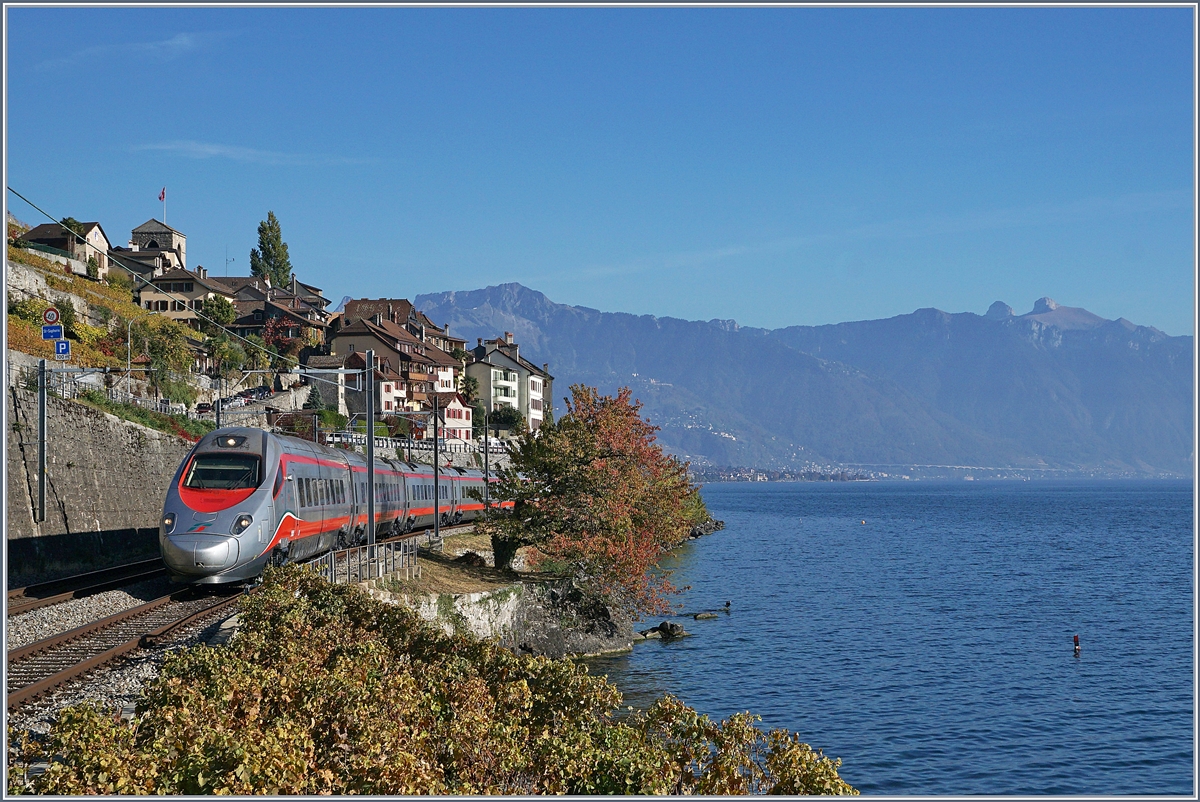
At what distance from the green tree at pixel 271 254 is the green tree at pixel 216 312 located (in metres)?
40.2

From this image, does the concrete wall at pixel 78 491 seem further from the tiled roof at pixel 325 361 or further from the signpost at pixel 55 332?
the tiled roof at pixel 325 361

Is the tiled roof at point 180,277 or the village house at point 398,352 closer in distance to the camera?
the village house at point 398,352

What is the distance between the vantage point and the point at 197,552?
2419 cm

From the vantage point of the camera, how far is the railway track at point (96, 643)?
1648 cm

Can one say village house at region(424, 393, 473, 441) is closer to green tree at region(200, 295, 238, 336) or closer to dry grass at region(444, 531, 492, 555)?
green tree at region(200, 295, 238, 336)

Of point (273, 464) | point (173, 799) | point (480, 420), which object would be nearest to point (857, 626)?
point (273, 464)

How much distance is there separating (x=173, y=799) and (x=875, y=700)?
2890 centimetres

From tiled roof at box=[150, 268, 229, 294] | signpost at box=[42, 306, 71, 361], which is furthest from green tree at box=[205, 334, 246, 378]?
signpost at box=[42, 306, 71, 361]

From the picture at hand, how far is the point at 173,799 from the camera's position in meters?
7.81

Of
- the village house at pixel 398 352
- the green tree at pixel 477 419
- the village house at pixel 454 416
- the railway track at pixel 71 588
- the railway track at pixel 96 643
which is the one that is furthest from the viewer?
the green tree at pixel 477 419

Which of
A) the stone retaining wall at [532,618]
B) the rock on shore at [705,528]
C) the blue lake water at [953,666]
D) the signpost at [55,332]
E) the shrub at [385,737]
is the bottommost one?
the rock on shore at [705,528]

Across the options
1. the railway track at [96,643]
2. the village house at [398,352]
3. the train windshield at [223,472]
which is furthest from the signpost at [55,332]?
the village house at [398,352]

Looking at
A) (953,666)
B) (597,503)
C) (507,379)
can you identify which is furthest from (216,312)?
(953,666)

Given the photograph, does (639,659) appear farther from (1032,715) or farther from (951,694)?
(1032,715)
